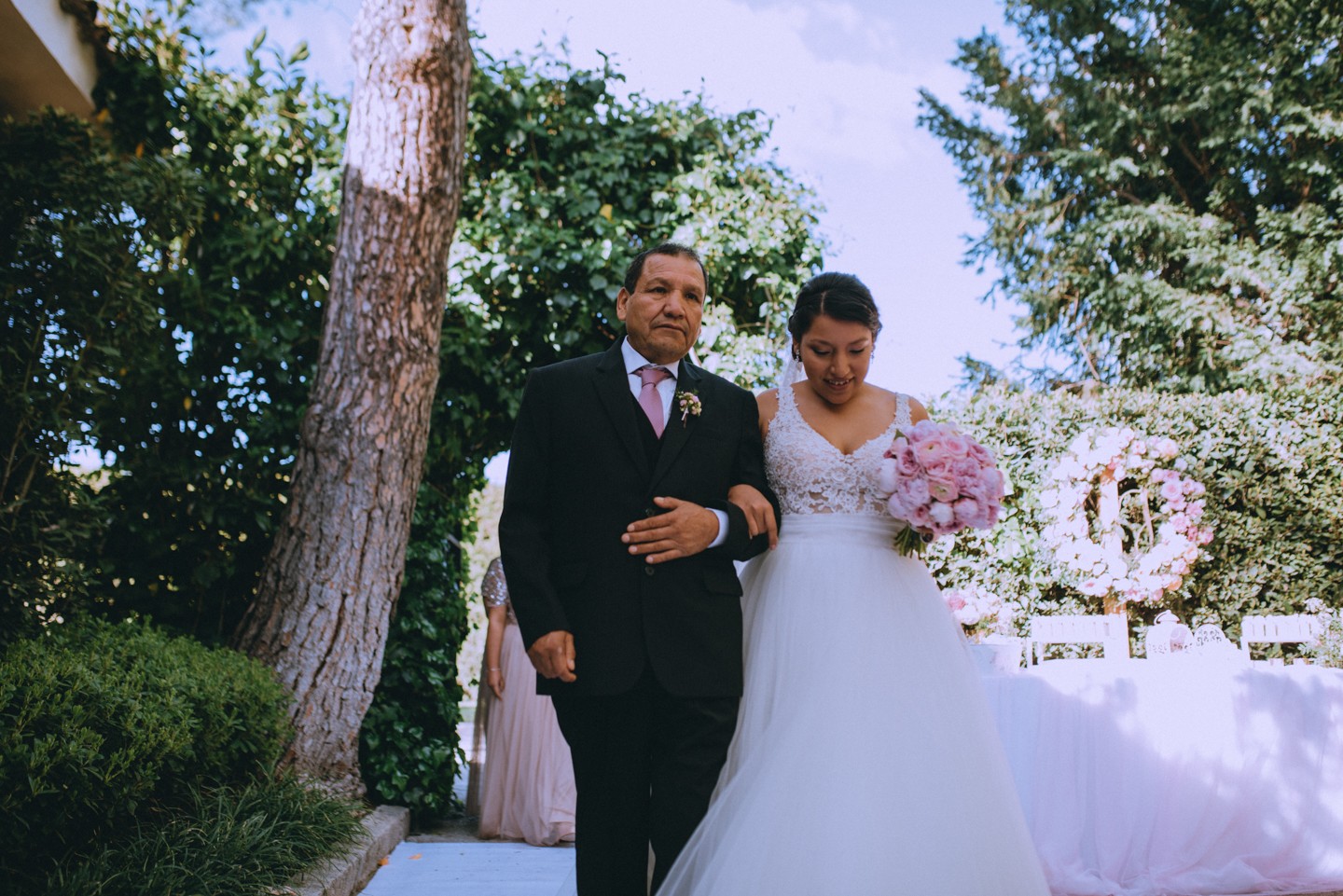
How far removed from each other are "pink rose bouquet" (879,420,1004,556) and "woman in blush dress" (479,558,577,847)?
366 cm

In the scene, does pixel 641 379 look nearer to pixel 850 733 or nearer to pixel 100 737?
pixel 850 733

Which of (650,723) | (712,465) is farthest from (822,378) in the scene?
(650,723)

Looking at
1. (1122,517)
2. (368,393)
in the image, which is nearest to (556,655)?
(368,393)

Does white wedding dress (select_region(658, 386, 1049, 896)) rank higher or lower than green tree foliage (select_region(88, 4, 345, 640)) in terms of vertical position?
lower

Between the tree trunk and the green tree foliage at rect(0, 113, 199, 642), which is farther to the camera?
the tree trunk

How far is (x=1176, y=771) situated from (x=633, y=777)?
313cm

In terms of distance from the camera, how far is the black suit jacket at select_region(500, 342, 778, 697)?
2.34 m

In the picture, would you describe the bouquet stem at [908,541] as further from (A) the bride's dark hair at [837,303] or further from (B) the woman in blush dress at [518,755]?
(B) the woman in blush dress at [518,755]

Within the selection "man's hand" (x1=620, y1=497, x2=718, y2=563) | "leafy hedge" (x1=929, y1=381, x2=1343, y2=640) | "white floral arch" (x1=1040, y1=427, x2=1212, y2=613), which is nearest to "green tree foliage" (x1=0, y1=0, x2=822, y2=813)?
"white floral arch" (x1=1040, y1=427, x2=1212, y2=613)

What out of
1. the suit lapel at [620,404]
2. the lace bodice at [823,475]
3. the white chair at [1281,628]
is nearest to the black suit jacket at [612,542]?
the suit lapel at [620,404]

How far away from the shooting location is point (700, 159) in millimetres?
7168

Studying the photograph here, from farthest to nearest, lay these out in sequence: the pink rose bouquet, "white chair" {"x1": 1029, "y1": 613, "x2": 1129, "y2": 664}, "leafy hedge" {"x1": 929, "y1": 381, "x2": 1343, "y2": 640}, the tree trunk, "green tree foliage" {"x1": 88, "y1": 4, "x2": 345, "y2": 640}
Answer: "leafy hedge" {"x1": 929, "y1": 381, "x2": 1343, "y2": 640}, "green tree foliage" {"x1": 88, "y1": 4, "x2": 345, "y2": 640}, "white chair" {"x1": 1029, "y1": 613, "x2": 1129, "y2": 664}, the tree trunk, the pink rose bouquet

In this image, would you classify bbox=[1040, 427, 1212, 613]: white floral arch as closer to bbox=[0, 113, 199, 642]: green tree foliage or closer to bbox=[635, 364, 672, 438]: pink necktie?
bbox=[635, 364, 672, 438]: pink necktie

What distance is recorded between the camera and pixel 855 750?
2.43 m
